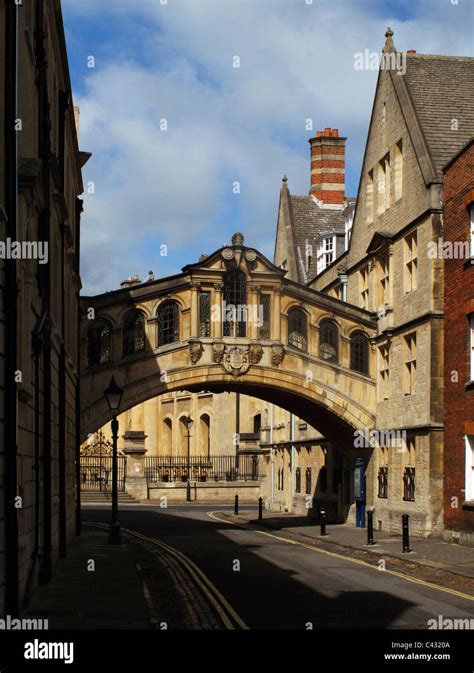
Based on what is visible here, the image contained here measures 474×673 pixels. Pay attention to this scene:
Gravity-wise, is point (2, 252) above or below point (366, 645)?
above

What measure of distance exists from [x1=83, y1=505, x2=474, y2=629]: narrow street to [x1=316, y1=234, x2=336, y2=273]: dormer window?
20.0 m

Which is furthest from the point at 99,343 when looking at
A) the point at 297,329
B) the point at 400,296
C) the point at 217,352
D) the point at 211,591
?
the point at 211,591

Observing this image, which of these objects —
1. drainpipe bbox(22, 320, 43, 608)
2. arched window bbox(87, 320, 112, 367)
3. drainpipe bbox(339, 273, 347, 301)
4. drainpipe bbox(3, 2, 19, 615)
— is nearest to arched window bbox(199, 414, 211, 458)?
drainpipe bbox(339, 273, 347, 301)

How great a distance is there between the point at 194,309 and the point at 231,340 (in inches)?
63.0

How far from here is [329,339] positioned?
34594mm

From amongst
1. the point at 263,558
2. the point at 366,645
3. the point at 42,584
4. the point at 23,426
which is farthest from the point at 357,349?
the point at 366,645

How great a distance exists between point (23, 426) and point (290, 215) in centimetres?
3940

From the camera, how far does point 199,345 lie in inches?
1304

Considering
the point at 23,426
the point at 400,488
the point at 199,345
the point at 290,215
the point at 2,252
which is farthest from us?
the point at 290,215

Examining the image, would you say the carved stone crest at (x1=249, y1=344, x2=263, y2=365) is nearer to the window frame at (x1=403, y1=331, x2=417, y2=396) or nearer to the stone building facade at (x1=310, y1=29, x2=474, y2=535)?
the stone building facade at (x1=310, y1=29, x2=474, y2=535)

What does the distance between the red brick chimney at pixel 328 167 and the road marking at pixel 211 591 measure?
3245 cm

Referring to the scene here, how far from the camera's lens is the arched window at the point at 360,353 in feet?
113

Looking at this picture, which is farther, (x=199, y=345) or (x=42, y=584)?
(x=199, y=345)

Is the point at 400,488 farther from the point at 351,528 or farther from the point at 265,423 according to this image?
the point at 265,423
